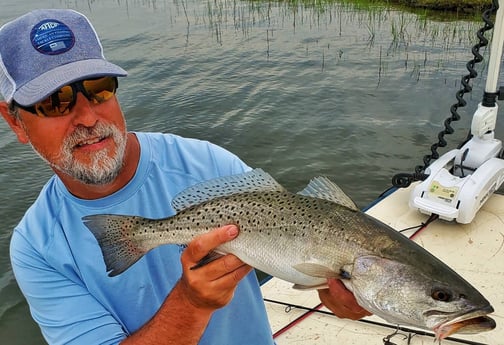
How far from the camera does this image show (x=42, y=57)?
2.30 meters

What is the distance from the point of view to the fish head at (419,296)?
1881 mm

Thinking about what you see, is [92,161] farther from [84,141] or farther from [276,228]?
[276,228]

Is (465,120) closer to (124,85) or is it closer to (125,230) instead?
(124,85)

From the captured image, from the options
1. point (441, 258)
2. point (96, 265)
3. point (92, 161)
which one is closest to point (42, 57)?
point (92, 161)

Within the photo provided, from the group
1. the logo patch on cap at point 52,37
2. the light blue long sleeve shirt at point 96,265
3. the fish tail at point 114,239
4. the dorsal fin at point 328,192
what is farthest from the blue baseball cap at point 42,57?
the dorsal fin at point 328,192

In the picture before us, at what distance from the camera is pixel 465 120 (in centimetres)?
968

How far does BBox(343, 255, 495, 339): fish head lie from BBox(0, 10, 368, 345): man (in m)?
0.14

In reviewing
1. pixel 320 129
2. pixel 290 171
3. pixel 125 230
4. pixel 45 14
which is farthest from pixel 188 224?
pixel 320 129

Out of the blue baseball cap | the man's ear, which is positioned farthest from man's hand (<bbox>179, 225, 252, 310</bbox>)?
the man's ear

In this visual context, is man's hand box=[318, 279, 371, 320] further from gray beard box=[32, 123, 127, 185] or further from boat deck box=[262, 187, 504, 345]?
boat deck box=[262, 187, 504, 345]

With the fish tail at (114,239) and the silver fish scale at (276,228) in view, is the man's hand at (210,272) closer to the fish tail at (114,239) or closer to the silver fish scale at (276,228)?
the silver fish scale at (276,228)

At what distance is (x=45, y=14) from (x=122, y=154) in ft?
2.42

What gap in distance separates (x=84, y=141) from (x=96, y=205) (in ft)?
1.10

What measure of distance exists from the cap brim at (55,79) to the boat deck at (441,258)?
2429 millimetres
